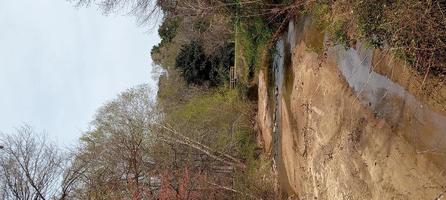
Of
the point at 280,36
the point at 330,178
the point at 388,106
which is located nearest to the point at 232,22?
the point at 280,36

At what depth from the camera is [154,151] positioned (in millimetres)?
17594

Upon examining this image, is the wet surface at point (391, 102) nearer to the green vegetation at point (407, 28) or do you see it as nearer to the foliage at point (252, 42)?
the green vegetation at point (407, 28)

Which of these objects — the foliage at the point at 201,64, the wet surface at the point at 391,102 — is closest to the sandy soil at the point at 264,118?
the foliage at the point at 201,64

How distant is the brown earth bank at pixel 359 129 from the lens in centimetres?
753

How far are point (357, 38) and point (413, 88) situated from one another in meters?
1.50

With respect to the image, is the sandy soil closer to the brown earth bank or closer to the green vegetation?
the brown earth bank

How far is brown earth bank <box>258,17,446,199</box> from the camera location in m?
7.53

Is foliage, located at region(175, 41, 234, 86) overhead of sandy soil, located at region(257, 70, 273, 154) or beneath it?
overhead

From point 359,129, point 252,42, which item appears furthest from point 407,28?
point 252,42

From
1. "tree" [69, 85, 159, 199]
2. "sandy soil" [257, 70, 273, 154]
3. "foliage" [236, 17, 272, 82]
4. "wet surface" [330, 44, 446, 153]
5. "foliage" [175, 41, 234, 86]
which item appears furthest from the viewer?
"foliage" [175, 41, 234, 86]

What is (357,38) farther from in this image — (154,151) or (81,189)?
(81,189)

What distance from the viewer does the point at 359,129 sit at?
30.6 feet

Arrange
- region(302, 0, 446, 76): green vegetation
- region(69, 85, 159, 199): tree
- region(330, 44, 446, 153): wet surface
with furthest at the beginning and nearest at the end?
1. region(69, 85, 159, 199): tree
2. region(330, 44, 446, 153): wet surface
3. region(302, 0, 446, 76): green vegetation

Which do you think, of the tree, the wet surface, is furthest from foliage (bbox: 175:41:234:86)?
the wet surface
